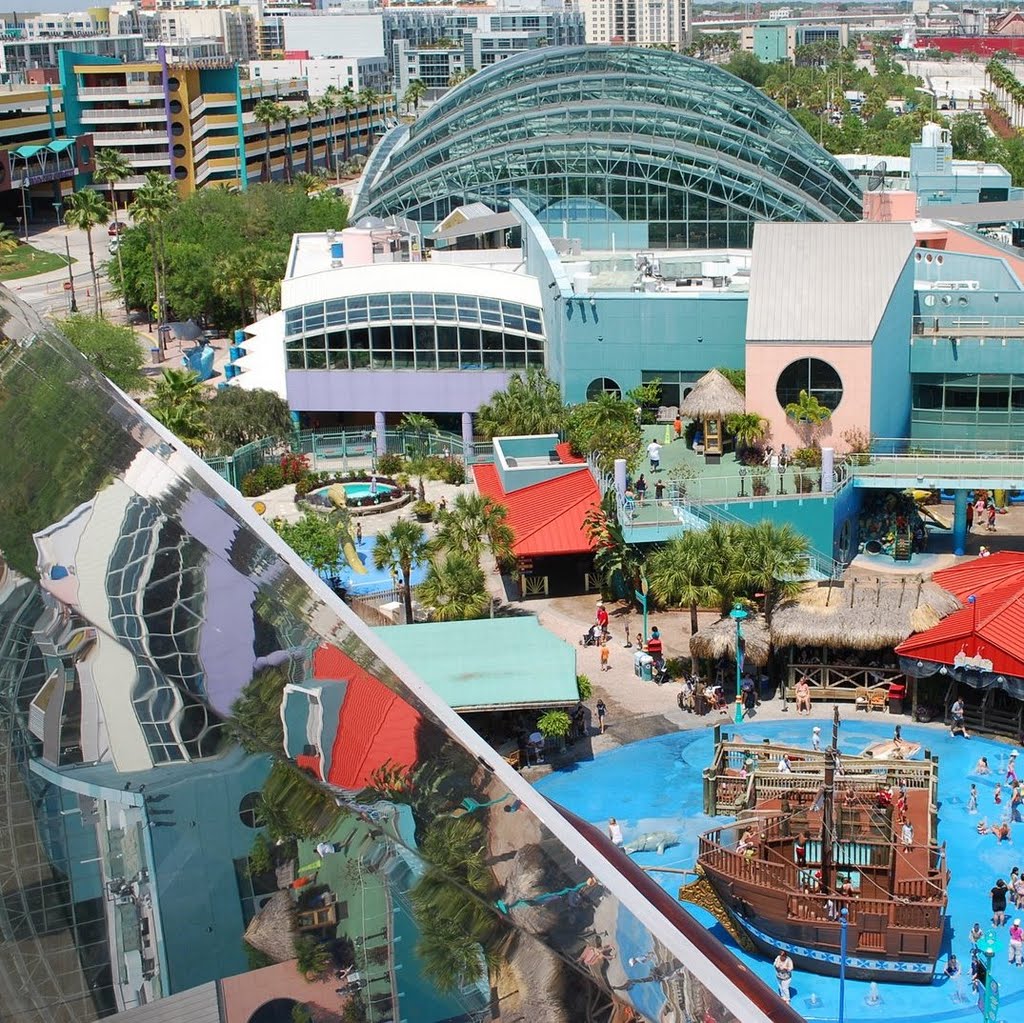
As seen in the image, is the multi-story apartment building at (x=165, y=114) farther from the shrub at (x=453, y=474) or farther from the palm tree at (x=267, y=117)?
the shrub at (x=453, y=474)

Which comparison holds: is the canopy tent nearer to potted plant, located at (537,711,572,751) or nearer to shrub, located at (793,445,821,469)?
potted plant, located at (537,711,572,751)

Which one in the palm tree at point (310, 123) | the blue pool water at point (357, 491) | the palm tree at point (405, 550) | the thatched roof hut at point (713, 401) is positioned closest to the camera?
the palm tree at point (405, 550)

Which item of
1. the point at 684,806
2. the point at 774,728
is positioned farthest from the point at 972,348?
the point at 684,806

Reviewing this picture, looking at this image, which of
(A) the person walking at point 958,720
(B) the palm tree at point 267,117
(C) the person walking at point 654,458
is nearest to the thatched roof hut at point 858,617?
(A) the person walking at point 958,720

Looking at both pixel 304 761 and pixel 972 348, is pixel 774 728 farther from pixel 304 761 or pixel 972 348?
pixel 304 761

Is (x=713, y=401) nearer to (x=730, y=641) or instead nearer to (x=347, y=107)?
(x=730, y=641)

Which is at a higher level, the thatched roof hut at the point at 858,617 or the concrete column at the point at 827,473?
the concrete column at the point at 827,473

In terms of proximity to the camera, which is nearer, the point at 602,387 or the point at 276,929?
the point at 276,929

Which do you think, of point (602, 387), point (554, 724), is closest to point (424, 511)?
point (602, 387)
